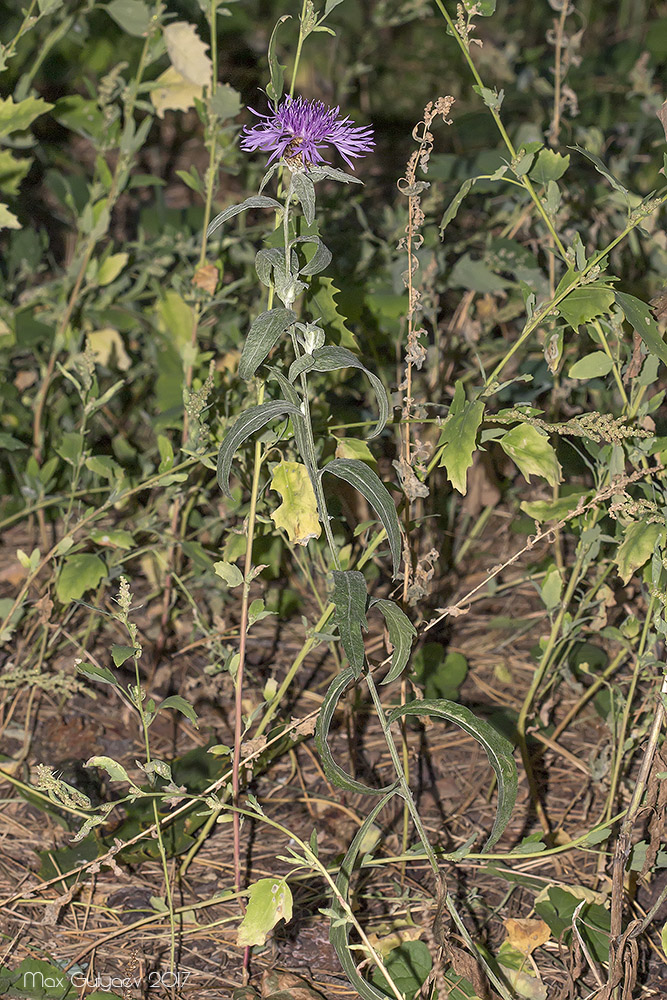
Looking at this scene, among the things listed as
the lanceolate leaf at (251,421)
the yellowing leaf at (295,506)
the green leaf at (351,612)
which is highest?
the lanceolate leaf at (251,421)

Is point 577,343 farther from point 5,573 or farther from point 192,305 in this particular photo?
point 5,573

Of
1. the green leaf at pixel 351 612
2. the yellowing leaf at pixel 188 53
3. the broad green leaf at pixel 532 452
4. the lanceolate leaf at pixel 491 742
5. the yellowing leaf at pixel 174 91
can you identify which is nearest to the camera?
the green leaf at pixel 351 612

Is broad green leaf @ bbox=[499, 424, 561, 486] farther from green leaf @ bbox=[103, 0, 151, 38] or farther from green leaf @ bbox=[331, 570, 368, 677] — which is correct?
green leaf @ bbox=[103, 0, 151, 38]

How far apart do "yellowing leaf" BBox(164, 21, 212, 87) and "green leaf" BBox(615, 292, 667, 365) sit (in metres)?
0.88

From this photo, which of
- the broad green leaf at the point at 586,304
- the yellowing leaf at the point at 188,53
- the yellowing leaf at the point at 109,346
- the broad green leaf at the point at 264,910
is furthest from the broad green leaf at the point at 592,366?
the yellowing leaf at the point at 109,346

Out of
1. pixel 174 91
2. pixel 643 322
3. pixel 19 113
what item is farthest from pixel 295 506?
pixel 174 91

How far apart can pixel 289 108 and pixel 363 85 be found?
238cm

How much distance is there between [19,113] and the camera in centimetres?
154

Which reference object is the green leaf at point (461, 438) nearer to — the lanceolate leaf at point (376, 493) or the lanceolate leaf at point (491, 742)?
the lanceolate leaf at point (376, 493)

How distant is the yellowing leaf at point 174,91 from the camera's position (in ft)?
5.74

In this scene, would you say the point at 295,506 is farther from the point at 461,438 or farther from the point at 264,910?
the point at 264,910

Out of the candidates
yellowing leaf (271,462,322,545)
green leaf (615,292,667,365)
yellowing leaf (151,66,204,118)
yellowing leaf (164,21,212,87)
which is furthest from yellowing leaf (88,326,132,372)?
green leaf (615,292,667,365)

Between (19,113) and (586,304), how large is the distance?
99cm

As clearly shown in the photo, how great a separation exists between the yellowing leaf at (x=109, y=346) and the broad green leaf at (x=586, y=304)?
1.12 meters
